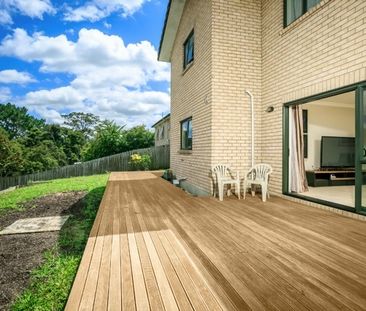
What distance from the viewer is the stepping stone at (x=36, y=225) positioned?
5020mm

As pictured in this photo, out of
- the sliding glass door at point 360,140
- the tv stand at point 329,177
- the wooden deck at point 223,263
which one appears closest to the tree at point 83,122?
the tv stand at point 329,177

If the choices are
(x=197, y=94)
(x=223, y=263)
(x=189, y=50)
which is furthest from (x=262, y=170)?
(x=189, y=50)

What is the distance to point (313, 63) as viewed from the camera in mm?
4527

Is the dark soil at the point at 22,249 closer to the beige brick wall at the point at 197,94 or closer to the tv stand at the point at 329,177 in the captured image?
the beige brick wall at the point at 197,94

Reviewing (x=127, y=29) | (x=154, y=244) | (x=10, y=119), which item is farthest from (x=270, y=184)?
(x=10, y=119)

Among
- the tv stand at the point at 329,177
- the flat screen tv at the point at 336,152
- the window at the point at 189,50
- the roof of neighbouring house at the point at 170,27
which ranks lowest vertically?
the tv stand at the point at 329,177

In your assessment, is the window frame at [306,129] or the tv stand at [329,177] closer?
the tv stand at [329,177]

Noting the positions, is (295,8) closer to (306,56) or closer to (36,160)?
(306,56)

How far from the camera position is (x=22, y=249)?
407 centimetres

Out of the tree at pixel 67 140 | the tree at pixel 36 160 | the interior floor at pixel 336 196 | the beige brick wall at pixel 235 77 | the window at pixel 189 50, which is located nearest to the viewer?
the interior floor at pixel 336 196

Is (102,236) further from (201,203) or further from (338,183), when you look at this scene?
(338,183)

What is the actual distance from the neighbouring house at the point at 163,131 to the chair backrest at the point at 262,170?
13.3 meters

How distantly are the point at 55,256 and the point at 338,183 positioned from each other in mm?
8041

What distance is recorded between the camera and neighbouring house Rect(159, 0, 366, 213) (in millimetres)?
3945
